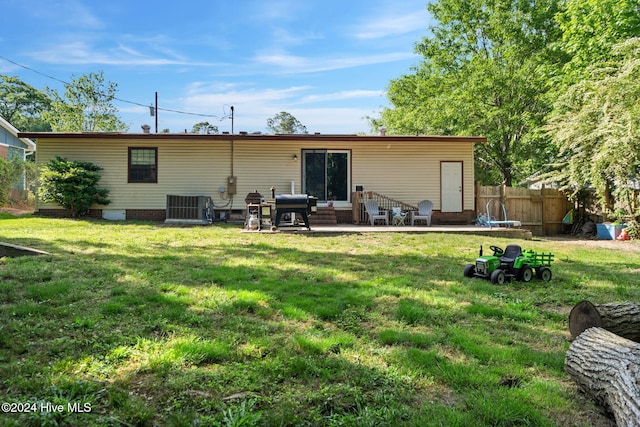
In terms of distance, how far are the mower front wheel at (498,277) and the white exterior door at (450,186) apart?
352 inches

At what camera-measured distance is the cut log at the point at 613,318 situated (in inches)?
117

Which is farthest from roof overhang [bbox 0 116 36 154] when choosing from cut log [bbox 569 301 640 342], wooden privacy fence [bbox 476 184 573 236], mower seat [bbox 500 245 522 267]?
cut log [bbox 569 301 640 342]

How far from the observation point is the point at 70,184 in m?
12.3

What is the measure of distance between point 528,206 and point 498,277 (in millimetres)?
10278

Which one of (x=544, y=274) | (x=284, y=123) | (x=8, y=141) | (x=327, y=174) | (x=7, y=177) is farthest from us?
(x=284, y=123)

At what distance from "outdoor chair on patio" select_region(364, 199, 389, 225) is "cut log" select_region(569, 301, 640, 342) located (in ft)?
30.5

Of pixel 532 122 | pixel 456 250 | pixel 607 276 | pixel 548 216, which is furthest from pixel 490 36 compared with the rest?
pixel 607 276

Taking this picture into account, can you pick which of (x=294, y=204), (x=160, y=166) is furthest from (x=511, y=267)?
(x=160, y=166)

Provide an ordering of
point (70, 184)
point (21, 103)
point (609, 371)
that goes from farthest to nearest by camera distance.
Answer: point (21, 103)
point (70, 184)
point (609, 371)

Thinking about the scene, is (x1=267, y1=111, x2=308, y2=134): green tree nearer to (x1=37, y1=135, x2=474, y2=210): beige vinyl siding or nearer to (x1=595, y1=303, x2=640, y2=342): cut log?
(x1=37, y1=135, x2=474, y2=210): beige vinyl siding

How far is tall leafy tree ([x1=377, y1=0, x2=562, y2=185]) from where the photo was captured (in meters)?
17.7

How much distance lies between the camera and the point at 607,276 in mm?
5680

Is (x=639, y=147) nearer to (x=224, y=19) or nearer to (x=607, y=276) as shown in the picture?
(x=607, y=276)

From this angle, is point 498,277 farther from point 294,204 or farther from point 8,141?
point 8,141
